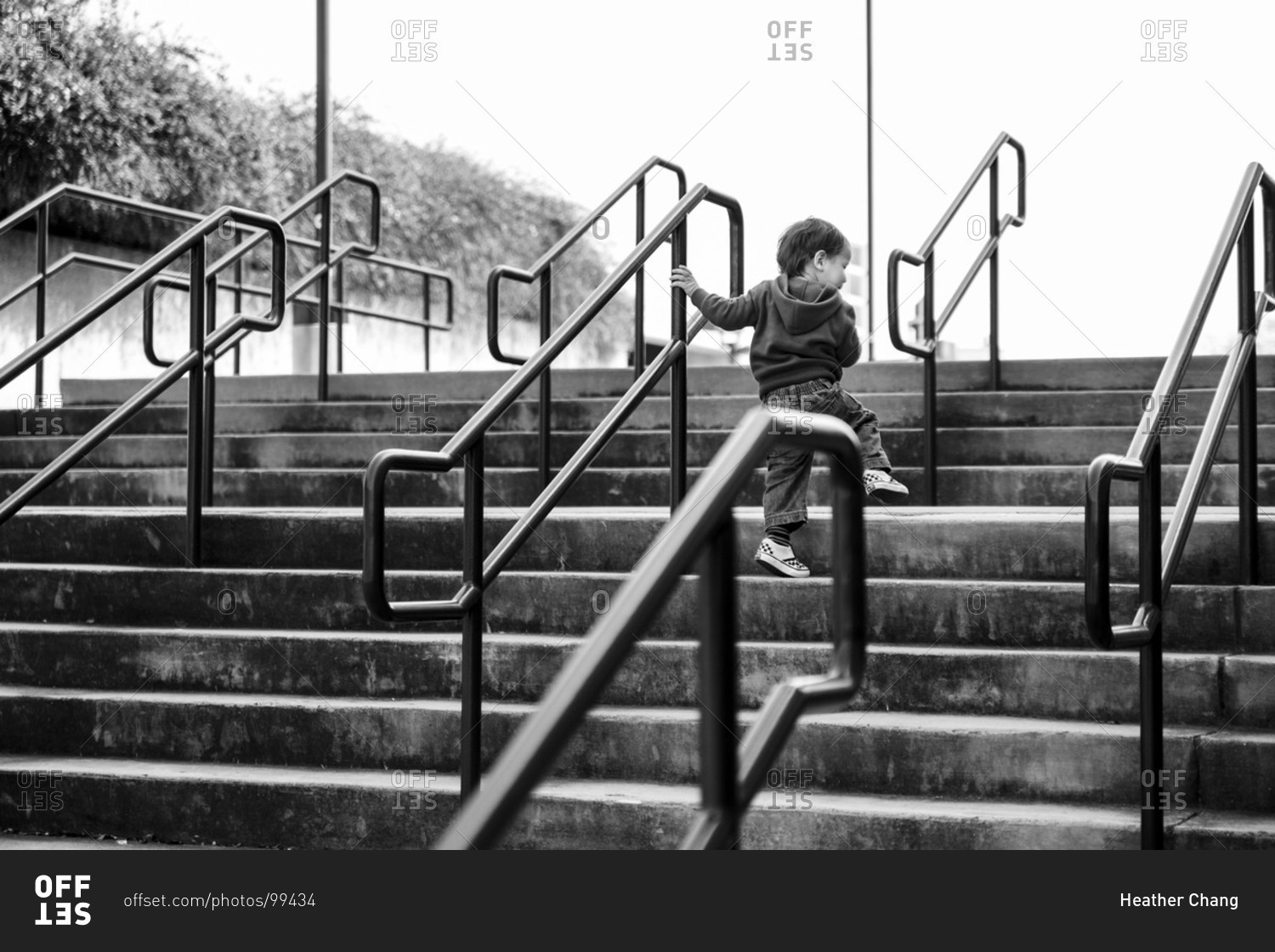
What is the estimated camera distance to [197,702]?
3992 millimetres

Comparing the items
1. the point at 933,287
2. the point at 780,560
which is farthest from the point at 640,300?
the point at 780,560

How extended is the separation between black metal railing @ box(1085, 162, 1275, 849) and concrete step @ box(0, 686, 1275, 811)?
160 millimetres

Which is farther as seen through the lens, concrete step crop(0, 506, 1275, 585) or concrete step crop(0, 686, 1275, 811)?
concrete step crop(0, 506, 1275, 585)

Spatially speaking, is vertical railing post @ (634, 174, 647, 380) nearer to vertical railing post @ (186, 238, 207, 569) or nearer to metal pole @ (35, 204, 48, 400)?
vertical railing post @ (186, 238, 207, 569)

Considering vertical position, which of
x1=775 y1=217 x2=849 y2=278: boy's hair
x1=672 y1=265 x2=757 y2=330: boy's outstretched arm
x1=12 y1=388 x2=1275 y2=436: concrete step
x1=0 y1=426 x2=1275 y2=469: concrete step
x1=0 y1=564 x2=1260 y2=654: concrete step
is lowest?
x1=0 y1=564 x2=1260 y2=654: concrete step

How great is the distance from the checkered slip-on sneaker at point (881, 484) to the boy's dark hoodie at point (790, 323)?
0.33 meters

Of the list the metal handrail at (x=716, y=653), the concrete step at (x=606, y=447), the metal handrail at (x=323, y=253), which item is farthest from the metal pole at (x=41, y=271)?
the metal handrail at (x=716, y=653)

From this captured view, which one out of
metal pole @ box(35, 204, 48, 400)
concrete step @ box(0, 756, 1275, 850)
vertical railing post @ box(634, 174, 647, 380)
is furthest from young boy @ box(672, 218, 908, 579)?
metal pole @ box(35, 204, 48, 400)

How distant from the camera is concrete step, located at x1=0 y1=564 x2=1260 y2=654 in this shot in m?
3.64

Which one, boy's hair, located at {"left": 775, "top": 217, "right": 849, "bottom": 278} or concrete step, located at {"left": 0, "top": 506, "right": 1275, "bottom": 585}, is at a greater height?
boy's hair, located at {"left": 775, "top": 217, "right": 849, "bottom": 278}

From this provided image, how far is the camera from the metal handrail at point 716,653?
159 centimetres

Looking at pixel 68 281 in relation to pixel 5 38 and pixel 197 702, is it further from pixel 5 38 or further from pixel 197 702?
pixel 197 702

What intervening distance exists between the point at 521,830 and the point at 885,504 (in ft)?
6.57

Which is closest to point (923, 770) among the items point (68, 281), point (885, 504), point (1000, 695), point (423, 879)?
point (1000, 695)
